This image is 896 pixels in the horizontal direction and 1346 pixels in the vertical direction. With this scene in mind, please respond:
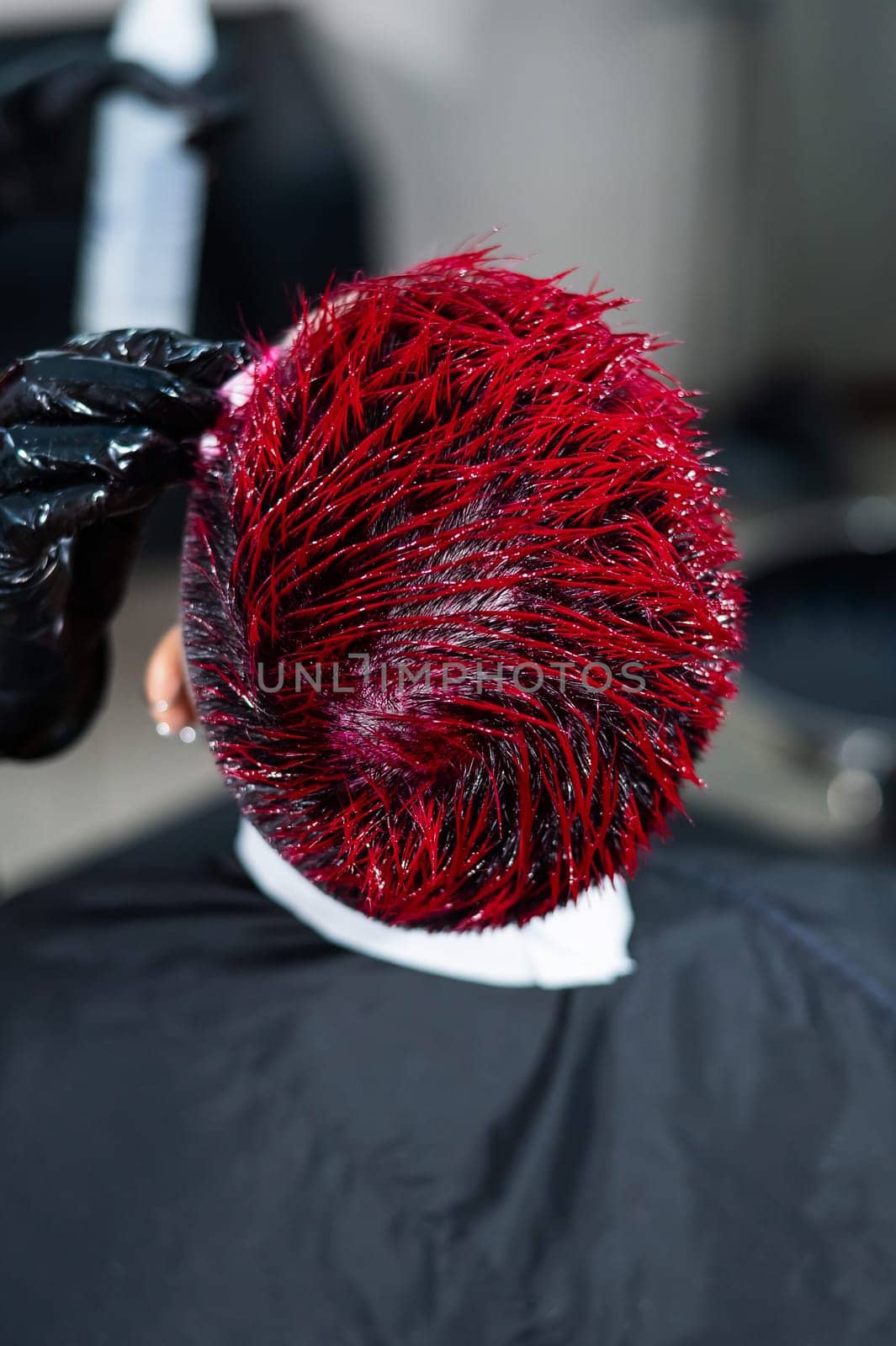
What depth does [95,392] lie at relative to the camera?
0.58 metres

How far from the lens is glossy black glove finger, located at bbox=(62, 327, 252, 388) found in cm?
60

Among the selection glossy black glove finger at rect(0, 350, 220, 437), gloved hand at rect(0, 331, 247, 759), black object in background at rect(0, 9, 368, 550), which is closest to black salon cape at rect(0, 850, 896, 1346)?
gloved hand at rect(0, 331, 247, 759)

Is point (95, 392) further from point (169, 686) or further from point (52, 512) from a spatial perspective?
point (169, 686)

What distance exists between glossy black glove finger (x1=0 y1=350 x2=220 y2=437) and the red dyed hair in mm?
38

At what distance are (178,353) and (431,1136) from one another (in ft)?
1.68

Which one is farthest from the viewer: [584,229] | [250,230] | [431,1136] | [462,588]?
[584,229]

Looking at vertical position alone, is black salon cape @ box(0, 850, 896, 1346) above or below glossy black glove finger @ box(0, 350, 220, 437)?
below

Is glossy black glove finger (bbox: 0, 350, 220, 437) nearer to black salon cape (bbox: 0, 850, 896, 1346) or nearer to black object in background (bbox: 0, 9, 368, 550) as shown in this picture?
black salon cape (bbox: 0, 850, 896, 1346)

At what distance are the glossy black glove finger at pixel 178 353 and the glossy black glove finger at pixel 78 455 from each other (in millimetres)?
43

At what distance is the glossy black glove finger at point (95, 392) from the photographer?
58 cm

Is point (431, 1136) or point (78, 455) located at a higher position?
point (78, 455)

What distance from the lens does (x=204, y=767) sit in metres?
2.05

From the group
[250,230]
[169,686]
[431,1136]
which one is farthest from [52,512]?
[250,230]

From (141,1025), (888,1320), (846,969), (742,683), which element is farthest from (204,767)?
(888,1320)
